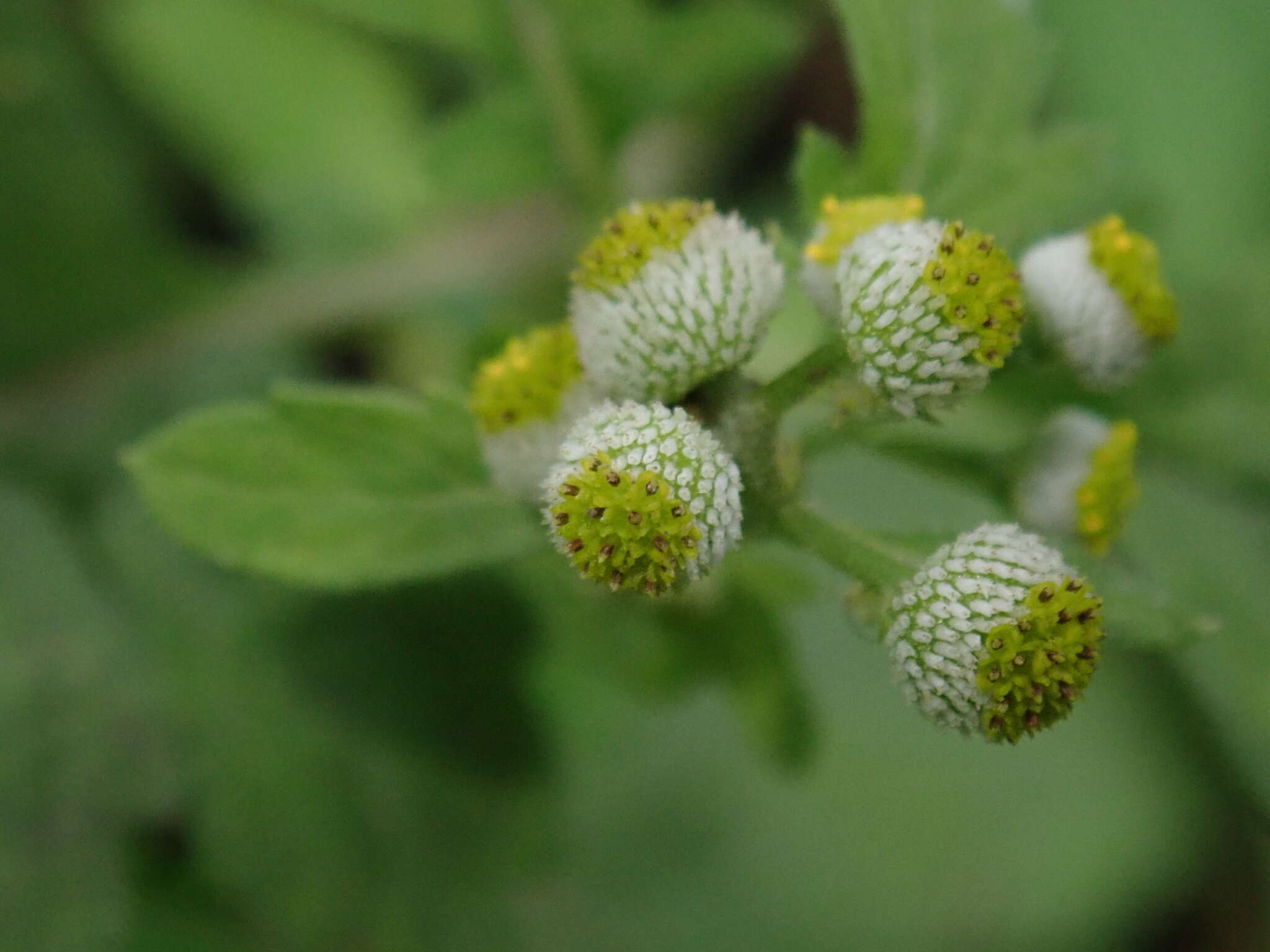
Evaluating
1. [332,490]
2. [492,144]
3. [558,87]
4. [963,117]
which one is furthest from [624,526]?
[492,144]

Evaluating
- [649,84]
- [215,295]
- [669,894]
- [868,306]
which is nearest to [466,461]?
[868,306]

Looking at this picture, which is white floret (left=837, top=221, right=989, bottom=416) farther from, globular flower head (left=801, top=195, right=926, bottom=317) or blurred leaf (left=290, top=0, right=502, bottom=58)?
blurred leaf (left=290, top=0, right=502, bottom=58)

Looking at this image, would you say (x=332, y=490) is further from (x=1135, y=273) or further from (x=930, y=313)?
(x=1135, y=273)

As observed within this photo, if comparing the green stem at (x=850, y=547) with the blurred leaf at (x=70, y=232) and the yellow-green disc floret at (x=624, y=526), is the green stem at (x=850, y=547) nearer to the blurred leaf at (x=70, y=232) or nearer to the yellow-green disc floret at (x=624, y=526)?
the yellow-green disc floret at (x=624, y=526)

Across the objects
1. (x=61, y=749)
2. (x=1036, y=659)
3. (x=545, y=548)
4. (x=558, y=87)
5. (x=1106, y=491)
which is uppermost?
(x=558, y=87)

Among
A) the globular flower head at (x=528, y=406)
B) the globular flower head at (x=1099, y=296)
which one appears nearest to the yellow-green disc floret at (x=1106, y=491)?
the globular flower head at (x=1099, y=296)

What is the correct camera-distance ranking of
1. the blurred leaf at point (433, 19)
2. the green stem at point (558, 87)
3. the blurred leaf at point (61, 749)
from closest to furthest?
the blurred leaf at point (61, 749) → the green stem at point (558, 87) → the blurred leaf at point (433, 19)
